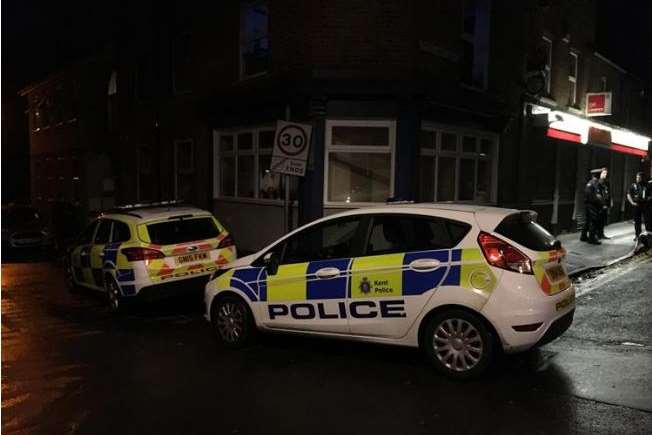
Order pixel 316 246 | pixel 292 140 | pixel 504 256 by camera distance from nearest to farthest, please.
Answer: pixel 504 256, pixel 316 246, pixel 292 140

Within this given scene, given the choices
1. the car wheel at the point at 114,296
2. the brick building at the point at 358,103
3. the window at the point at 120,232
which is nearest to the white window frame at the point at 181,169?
the brick building at the point at 358,103

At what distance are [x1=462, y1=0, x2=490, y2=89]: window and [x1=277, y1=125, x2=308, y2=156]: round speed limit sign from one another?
18.2 feet

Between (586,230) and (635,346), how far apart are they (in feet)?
30.6

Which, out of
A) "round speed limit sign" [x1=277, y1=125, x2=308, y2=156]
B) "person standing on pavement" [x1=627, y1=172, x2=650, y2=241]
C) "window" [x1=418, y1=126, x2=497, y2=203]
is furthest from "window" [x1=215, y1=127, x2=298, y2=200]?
"person standing on pavement" [x1=627, y1=172, x2=650, y2=241]

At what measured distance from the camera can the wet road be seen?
4414 mm

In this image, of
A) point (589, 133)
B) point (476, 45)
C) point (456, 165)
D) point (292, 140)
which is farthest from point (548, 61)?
point (292, 140)

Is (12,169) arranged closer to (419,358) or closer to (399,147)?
(399,147)

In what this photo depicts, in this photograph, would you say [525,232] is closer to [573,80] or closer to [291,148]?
[291,148]

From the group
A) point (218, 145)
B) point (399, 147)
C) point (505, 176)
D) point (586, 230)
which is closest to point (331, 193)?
point (399, 147)

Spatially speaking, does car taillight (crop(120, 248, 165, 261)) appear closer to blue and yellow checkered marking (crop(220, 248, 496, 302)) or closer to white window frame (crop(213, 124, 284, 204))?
blue and yellow checkered marking (crop(220, 248, 496, 302))

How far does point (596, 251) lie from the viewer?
13148mm

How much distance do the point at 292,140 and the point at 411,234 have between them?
4.25 m

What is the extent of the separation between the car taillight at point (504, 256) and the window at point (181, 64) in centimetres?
1184

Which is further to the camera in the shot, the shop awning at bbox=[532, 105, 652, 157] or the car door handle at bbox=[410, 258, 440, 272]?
the shop awning at bbox=[532, 105, 652, 157]
